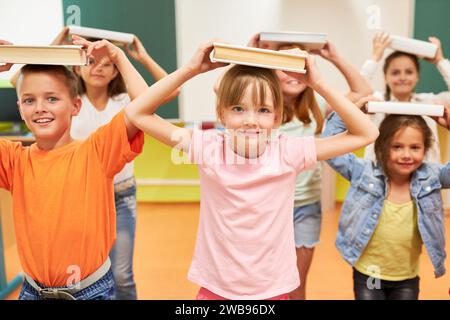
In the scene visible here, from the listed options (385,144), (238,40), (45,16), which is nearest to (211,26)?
(238,40)

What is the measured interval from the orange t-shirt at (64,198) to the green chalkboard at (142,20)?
0.51m

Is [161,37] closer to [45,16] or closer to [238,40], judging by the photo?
[238,40]

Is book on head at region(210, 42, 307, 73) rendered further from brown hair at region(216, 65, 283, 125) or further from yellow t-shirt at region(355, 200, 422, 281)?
yellow t-shirt at region(355, 200, 422, 281)

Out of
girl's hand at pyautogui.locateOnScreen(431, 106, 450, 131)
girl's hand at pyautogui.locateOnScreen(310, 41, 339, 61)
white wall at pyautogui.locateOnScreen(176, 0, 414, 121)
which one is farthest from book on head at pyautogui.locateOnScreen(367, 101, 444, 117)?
white wall at pyautogui.locateOnScreen(176, 0, 414, 121)

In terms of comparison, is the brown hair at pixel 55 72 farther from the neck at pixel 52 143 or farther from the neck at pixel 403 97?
the neck at pixel 403 97

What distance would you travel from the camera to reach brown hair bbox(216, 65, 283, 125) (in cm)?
110

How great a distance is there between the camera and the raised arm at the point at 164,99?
1083mm

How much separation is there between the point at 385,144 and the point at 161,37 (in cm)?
145

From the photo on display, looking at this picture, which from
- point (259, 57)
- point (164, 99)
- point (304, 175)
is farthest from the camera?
point (304, 175)

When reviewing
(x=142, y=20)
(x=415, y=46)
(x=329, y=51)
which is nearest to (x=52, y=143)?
(x=329, y=51)

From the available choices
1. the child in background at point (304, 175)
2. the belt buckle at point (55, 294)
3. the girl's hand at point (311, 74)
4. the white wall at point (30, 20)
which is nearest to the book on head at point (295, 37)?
the child in background at point (304, 175)

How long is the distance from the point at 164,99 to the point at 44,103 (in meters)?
0.31

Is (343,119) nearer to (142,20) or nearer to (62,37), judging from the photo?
(62,37)

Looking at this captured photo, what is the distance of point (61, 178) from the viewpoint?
1175mm
